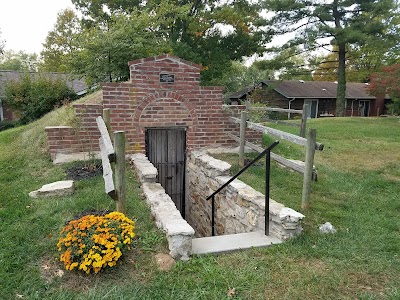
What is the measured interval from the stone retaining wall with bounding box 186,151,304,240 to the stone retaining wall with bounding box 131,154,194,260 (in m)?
1.24

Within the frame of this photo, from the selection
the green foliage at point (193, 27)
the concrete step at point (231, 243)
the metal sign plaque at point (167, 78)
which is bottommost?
the concrete step at point (231, 243)

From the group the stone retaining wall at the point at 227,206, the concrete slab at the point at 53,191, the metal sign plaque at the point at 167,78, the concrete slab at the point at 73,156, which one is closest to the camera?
the stone retaining wall at the point at 227,206

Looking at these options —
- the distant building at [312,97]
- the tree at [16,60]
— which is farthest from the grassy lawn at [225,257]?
the tree at [16,60]

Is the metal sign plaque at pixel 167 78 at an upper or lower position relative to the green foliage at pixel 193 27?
lower

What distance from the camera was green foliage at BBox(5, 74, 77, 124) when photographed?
13984 millimetres

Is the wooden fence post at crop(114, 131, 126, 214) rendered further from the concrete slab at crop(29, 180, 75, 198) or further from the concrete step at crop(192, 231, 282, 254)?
the concrete slab at crop(29, 180, 75, 198)

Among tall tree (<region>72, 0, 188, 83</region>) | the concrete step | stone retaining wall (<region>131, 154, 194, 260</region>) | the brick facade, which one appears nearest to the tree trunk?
tall tree (<region>72, 0, 188, 83</region>)

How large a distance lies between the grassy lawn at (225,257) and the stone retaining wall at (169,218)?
14 cm

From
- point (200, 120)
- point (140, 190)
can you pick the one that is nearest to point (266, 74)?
point (200, 120)

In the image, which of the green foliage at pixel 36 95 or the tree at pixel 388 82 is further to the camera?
the tree at pixel 388 82

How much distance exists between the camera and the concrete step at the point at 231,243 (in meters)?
3.50

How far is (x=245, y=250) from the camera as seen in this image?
3.55 metres

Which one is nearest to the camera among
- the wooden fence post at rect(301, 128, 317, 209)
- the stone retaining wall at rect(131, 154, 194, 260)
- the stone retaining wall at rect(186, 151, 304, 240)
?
the stone retaining wall at rect(131, 154, 194, 260)

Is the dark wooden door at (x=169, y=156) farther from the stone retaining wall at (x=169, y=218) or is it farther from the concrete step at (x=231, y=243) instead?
the concrete step at (x=231, y=243)
